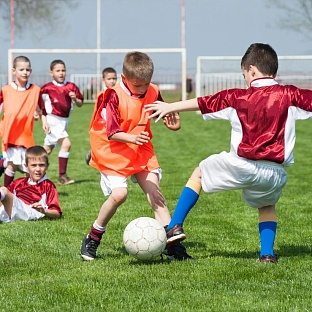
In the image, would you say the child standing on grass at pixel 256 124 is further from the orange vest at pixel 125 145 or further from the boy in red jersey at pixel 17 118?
the boy in red jersey at pixel 17 118

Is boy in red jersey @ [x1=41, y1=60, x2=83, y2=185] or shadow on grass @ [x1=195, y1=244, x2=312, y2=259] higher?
boy in red jersey @ [x1=41, y1=60, x2=83, y2=185]

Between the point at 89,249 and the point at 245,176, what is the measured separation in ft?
4.41

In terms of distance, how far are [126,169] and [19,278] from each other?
1243 millimetres

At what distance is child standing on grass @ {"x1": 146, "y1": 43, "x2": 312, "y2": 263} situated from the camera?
17.9 ft

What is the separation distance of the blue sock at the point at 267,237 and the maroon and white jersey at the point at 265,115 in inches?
21.9

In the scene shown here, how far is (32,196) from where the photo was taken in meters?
8.23

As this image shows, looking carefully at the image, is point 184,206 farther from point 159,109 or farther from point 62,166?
point 62,166

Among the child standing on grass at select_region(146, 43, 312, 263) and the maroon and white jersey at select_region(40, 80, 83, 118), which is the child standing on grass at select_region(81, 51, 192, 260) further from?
the maroon and white jersey at select_region(40, 80, 83, 118)

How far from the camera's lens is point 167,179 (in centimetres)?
1163

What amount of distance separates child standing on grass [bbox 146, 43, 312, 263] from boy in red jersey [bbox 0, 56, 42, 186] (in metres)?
4.73

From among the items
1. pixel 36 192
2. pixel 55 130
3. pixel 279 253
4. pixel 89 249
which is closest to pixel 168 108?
pixel 89 249

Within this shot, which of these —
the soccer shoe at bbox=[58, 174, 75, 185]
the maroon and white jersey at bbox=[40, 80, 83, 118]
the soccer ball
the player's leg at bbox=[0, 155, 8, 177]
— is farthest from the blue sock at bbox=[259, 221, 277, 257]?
the maroon and white jersey at bbox=[40, 80, 83, 118]

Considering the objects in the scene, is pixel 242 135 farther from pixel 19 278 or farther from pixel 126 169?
pixel 19 278

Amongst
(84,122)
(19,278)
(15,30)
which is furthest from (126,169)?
(15,30)
